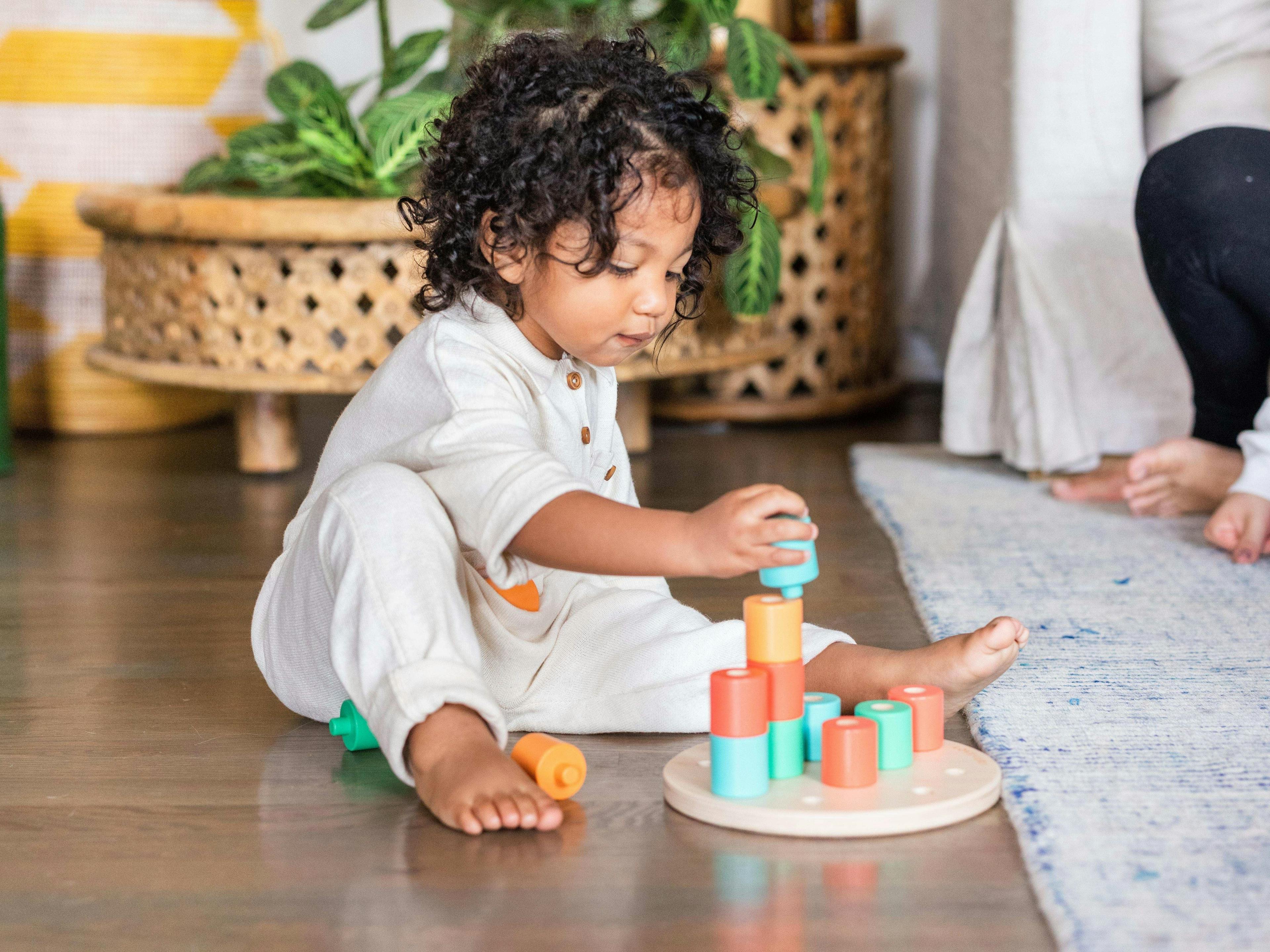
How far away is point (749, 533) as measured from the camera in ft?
2.36

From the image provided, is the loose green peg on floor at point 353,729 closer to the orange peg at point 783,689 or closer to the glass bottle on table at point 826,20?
the orange peg at point 783,689

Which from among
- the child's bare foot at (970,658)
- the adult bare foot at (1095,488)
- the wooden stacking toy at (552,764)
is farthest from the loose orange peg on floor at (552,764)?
the adult bare foot at (1095,488)

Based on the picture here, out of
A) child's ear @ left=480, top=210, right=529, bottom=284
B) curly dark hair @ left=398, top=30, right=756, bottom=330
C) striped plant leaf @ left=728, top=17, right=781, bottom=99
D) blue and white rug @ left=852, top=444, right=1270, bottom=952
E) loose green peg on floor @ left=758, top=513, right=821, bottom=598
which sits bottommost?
blue and white rug @ left=852, top=444, right=1270, bottom=952

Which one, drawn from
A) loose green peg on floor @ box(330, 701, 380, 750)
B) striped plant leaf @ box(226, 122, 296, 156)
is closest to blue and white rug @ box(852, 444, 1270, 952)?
loose green peg on floor @ box(330, 701, 380, 750)

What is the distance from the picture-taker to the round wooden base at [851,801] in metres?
0.73

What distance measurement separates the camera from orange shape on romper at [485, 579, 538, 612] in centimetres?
95

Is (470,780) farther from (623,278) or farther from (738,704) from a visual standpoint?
(623,278)

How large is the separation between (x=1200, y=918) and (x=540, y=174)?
1.78ft

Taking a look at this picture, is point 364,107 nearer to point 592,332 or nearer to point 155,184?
point 155,184

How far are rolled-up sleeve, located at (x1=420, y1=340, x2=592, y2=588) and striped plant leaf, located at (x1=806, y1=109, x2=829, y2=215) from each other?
1150 mm

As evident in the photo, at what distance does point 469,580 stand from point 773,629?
237 millimetres

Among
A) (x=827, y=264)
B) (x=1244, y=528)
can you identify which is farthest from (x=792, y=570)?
(x=827, y=264)

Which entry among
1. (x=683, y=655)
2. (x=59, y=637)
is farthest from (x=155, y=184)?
(x=683, y=655)

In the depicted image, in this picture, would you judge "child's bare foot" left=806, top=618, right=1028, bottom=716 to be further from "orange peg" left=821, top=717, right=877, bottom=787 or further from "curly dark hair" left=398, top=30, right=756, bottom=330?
"curly dark hair" left=398, top=30, right=756, bottom=330
